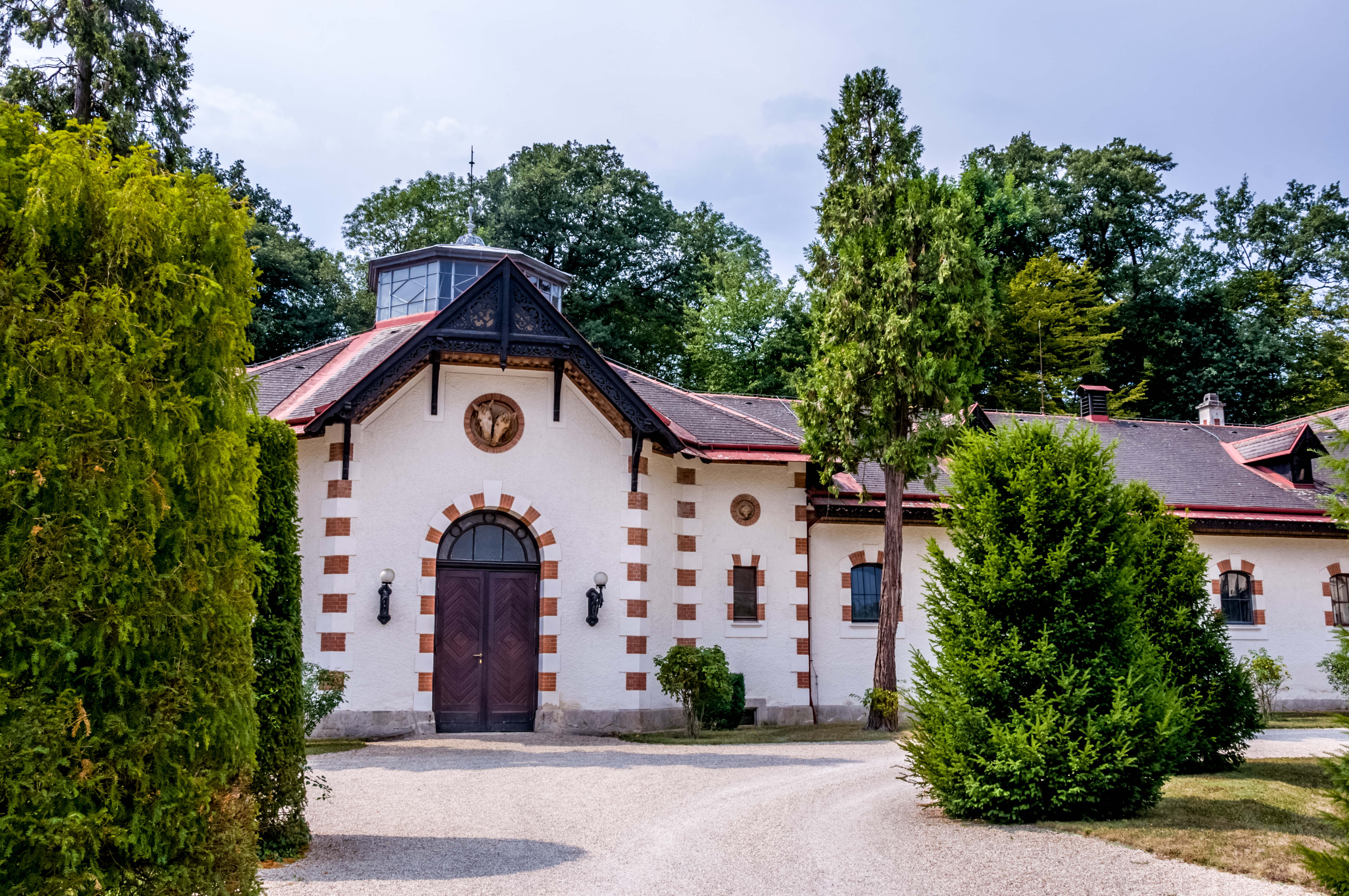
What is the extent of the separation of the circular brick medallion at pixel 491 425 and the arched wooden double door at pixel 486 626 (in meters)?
1.12

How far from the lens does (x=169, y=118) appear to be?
70.7 ft

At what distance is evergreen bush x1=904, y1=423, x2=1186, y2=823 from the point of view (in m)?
8.93

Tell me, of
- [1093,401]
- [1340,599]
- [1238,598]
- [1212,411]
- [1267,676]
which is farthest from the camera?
[1212,411]

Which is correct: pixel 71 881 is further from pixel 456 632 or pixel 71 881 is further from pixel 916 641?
pixel 916 641

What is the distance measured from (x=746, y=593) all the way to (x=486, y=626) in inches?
196

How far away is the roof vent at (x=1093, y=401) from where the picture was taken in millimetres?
29281

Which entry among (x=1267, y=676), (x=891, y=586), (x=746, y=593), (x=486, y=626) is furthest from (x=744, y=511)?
(x=1267, y=676)

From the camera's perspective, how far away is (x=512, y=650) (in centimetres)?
1728

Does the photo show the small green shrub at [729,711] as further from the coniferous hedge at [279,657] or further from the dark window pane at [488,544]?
the coniferous hedge at [279,657]

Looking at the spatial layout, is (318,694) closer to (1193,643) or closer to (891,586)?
(891,586)

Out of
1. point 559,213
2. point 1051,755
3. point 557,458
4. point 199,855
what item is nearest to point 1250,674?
point 1051,755

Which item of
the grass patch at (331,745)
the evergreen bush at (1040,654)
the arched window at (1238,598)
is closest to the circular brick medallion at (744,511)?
the grass patch at (331,745)

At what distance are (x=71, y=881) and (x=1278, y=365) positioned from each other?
4381 cm

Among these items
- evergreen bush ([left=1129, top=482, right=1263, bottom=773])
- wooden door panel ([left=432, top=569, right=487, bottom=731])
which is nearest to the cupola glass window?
wooden door panel ([left=432, top=569, right=487, bottom=731])
